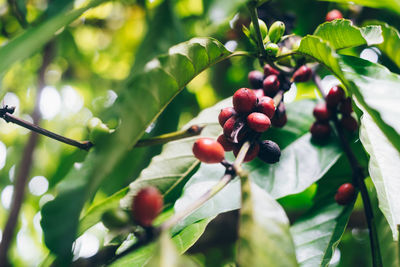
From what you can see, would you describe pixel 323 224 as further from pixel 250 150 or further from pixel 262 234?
pixel 262 234

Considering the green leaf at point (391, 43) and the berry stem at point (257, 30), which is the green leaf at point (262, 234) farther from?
the green leaf at point (391, 43)

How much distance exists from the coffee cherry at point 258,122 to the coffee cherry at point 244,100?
44 millimetres

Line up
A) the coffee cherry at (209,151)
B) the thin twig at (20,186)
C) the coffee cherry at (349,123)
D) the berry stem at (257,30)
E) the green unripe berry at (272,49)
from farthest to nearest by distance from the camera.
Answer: the thin twig at (20,186)
the coffee cherry at (349,123)
the green unripe berry at (272,49)
the berry stem at (257,30)
the coffee cherry at (209,151)

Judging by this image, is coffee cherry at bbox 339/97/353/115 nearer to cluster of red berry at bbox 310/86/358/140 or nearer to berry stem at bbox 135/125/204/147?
cluster of red berry at bbox 310/86/358/140

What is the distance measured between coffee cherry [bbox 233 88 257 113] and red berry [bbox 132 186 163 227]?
1.21 feet

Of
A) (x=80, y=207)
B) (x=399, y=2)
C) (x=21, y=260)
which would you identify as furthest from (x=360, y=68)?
(x=21, y=260)

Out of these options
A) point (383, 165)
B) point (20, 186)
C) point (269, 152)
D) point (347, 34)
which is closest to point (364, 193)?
point (383, 165)

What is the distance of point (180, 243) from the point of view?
992 millimetres

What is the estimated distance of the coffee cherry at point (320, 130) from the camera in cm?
127

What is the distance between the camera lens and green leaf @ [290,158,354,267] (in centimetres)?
A: 105

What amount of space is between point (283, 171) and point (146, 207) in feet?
2.15

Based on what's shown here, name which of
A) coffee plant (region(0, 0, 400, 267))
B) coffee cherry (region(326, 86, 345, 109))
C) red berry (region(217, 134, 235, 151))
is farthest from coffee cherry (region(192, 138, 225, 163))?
coffee cherry (region(326, 86, 345, 109))

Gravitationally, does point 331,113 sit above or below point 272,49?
below

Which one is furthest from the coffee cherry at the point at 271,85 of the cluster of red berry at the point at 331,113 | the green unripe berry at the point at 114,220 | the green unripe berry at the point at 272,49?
the green unripe berry at the point at 114,220
